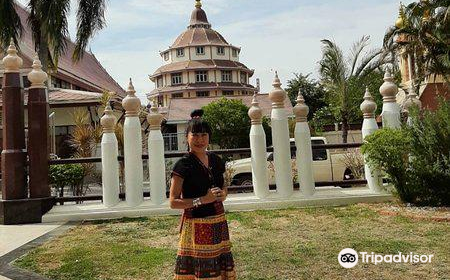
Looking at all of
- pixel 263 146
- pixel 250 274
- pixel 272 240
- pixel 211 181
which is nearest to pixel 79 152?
pixel 263 146

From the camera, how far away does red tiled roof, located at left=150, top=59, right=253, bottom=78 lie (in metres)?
51.5

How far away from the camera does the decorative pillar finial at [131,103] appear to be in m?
8.34

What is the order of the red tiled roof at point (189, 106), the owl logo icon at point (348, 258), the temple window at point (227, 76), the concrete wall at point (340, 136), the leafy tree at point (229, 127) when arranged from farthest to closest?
the temple window at point (227, 76) → the red tiled roof at point (189, 106) → the leafy tree at point (229, 127) → the concrete wall at point (340, 136) → the owl logo icon at point (348, 258)

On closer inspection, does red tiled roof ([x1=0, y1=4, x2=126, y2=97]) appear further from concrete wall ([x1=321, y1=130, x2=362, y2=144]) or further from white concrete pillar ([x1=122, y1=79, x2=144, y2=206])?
concrete wall ([x1=321, y1=130, x2=362, y2=144])

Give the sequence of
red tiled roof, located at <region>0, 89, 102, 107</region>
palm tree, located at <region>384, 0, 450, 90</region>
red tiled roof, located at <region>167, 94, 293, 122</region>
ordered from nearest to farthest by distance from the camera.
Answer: palm tree, located at <region>384, 0, 450, 90</region> < red tiled roof, located at <region>0, 89, 102, 107</region> < red tiled roof, located at <region>167, 94, 293, 122</region>

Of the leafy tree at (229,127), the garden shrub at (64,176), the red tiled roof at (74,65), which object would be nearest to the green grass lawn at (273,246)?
the garden shrub at (64,176)

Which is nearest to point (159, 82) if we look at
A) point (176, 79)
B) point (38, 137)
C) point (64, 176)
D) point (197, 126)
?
point (176, 79)

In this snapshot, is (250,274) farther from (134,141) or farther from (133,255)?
(134,141)

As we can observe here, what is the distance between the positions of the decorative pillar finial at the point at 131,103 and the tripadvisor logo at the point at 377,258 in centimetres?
501

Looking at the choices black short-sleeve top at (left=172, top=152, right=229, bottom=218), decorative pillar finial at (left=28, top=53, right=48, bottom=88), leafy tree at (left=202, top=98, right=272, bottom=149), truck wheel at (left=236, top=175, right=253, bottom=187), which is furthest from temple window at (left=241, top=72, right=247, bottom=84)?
black short-sleeve top at (left=172, top=152, right=229, bottom=218)

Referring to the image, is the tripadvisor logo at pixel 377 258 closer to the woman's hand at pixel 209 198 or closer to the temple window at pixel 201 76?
the woman's hand at pixel 209 198

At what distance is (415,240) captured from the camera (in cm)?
521

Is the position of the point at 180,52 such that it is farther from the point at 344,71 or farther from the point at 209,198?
the point at 209,198

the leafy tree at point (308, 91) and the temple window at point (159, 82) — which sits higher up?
the temple window at point (159, 82)
